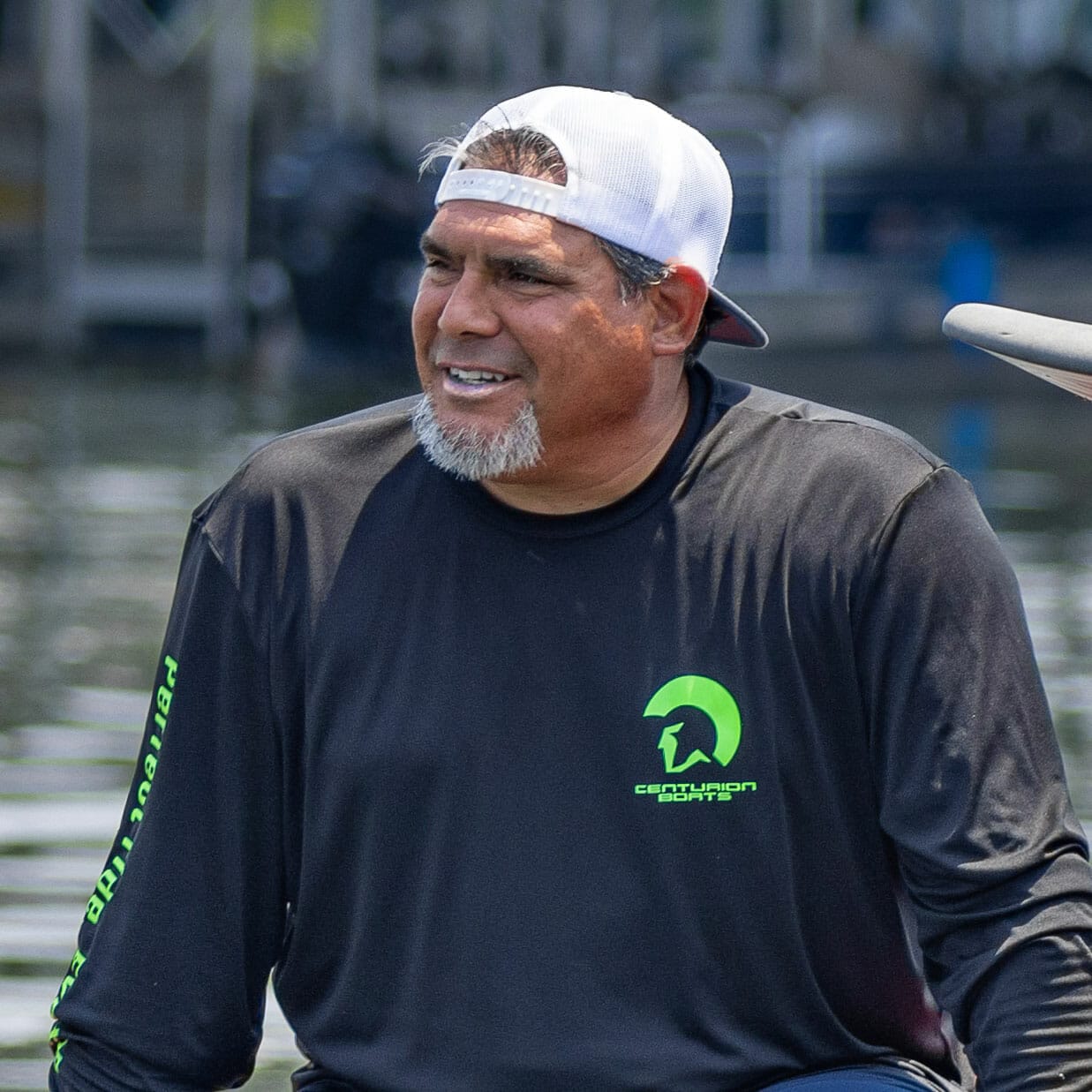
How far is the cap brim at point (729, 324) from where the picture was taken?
308cm

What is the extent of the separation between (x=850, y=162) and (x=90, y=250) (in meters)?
7.39

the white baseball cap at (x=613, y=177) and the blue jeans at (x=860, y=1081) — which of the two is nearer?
the blue jeans at (x=860, y=1081)

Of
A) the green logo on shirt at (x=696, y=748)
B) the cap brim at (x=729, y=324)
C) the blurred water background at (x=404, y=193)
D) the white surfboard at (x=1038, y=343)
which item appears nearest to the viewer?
the white surfboard at (x=1038, y=343)

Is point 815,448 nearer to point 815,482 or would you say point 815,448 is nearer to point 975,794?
point 815,482

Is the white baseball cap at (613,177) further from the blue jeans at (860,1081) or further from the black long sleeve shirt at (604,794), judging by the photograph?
the blue jeans at (860,1081)

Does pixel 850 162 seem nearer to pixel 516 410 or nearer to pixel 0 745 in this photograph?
pixel 0 745

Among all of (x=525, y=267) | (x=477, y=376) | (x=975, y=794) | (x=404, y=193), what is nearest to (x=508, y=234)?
(x=525, y=267)

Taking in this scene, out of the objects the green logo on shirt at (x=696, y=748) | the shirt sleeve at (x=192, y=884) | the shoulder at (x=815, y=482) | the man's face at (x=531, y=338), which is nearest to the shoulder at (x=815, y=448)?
the shoulder at (x=815, y=482)

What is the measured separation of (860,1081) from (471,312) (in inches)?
37.4

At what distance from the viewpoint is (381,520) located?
2.99 meters

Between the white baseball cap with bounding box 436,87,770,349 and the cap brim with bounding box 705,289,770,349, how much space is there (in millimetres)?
82

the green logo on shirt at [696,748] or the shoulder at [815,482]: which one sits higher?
the shoulder at [815,482]

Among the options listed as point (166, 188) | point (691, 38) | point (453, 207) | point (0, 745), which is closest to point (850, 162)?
point (691, 38)

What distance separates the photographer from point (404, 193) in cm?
2167
